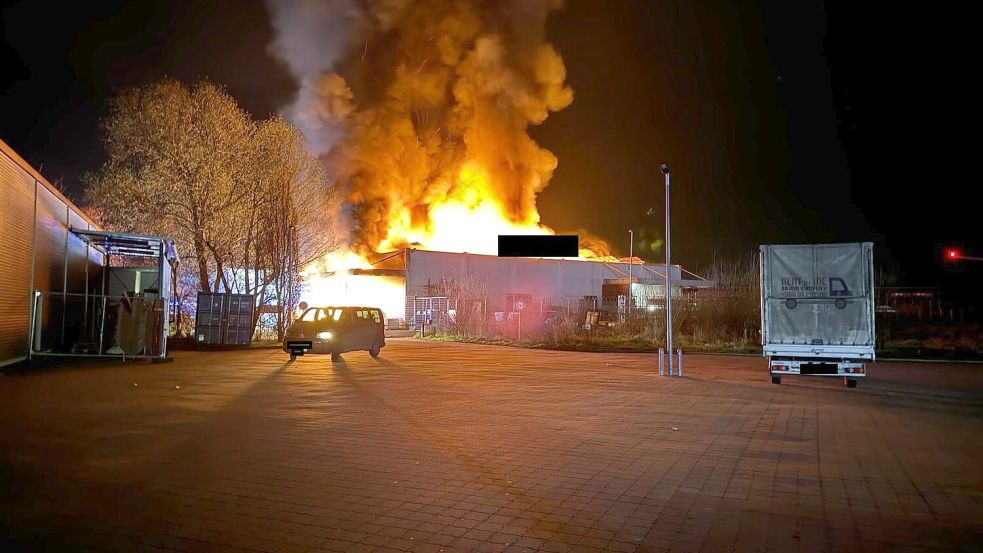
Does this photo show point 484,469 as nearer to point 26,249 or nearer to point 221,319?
point 26,249

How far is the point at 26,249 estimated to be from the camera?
65.9 ft

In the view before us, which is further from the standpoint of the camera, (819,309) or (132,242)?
(132,242)

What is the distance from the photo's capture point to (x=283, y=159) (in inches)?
1351

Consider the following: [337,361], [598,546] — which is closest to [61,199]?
[337,361]

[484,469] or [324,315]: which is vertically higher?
[324,315]

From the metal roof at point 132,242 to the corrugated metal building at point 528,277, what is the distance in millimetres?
24543

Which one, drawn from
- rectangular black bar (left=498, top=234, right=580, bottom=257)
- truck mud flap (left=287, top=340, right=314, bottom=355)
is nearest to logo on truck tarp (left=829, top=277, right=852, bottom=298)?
truck mud flap (left=287, top=340, right=314, bottom=355)

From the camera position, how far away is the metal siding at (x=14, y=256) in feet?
58.9

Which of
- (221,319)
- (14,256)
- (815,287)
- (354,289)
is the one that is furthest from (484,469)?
(354,289)

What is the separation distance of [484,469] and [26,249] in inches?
718

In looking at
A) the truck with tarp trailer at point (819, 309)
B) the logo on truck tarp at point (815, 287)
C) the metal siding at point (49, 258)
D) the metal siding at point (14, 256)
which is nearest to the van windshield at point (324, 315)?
the metal siding at point (49, 258)

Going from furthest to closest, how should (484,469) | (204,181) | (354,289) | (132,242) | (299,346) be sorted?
(354,289), (204,181), (299,346), (132,242), (484,469)

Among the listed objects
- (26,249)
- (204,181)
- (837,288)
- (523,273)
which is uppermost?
(204,181)

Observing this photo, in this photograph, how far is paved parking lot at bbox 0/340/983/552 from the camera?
17.8 ft
